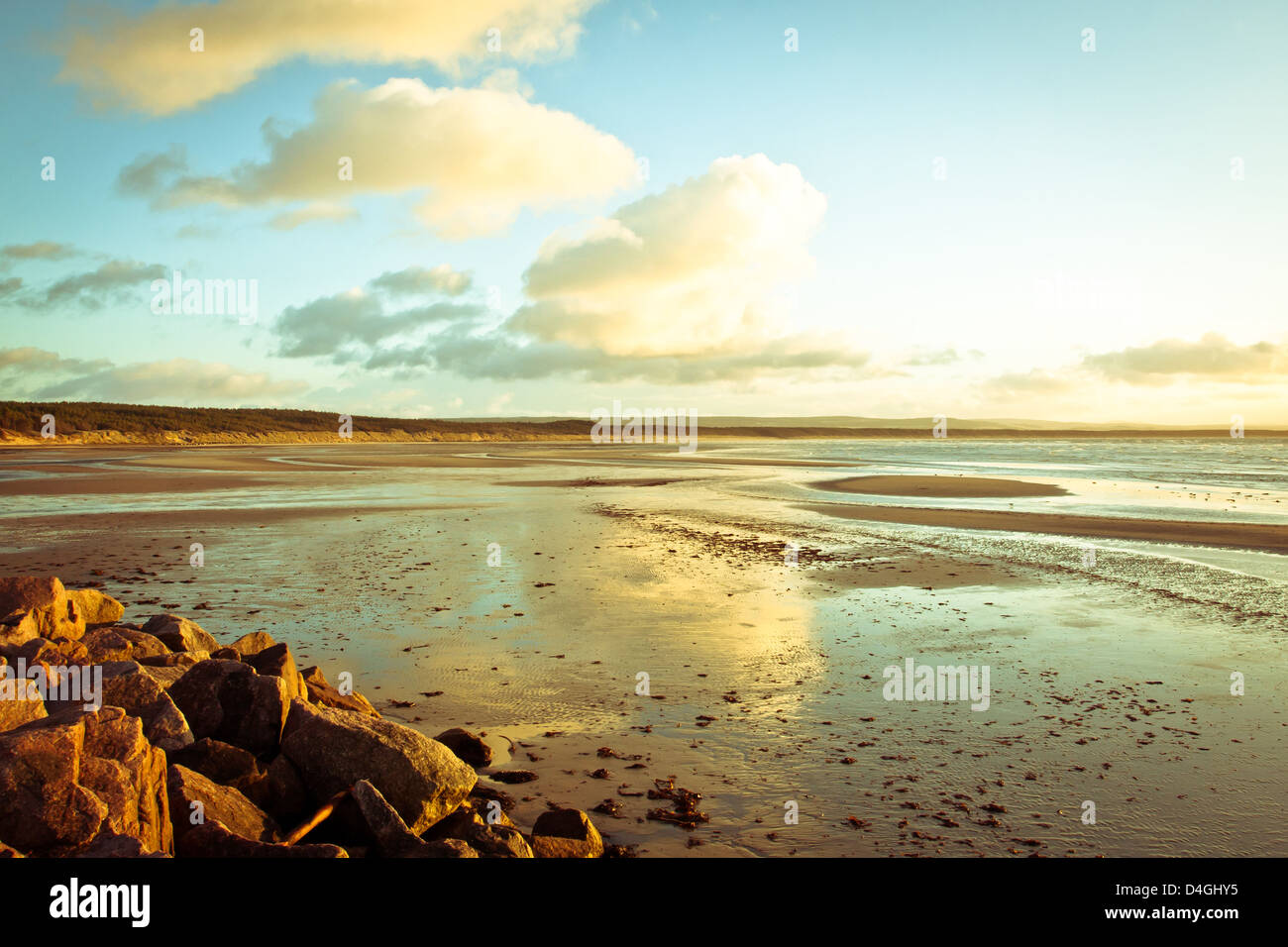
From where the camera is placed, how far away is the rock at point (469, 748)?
646 centimetres

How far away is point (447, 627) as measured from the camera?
11000 millimetres

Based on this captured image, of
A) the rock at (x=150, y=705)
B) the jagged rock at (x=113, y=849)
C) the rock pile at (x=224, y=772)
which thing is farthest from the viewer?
the rock at (x=150, y=705)

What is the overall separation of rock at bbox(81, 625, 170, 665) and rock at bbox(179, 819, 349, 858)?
11.3ft

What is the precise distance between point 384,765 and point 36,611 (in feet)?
17.8

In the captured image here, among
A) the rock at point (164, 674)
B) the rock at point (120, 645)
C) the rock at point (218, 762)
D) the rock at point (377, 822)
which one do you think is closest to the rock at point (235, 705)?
the rock at point (164, 674)

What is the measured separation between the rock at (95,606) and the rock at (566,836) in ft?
24.5

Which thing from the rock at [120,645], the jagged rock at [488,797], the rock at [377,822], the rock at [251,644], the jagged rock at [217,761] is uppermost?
the rock at [120,645]

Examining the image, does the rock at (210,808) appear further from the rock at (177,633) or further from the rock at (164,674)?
the rock at (177,633)

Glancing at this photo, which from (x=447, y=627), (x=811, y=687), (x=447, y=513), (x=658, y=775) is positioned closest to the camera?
(x=658, y=775)

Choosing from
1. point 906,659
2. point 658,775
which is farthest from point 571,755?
point 906,659

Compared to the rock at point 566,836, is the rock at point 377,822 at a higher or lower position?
higher

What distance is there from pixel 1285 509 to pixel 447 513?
28790 millimetres

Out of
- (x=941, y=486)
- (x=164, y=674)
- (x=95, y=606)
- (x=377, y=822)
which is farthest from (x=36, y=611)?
(x=941, y=486)
